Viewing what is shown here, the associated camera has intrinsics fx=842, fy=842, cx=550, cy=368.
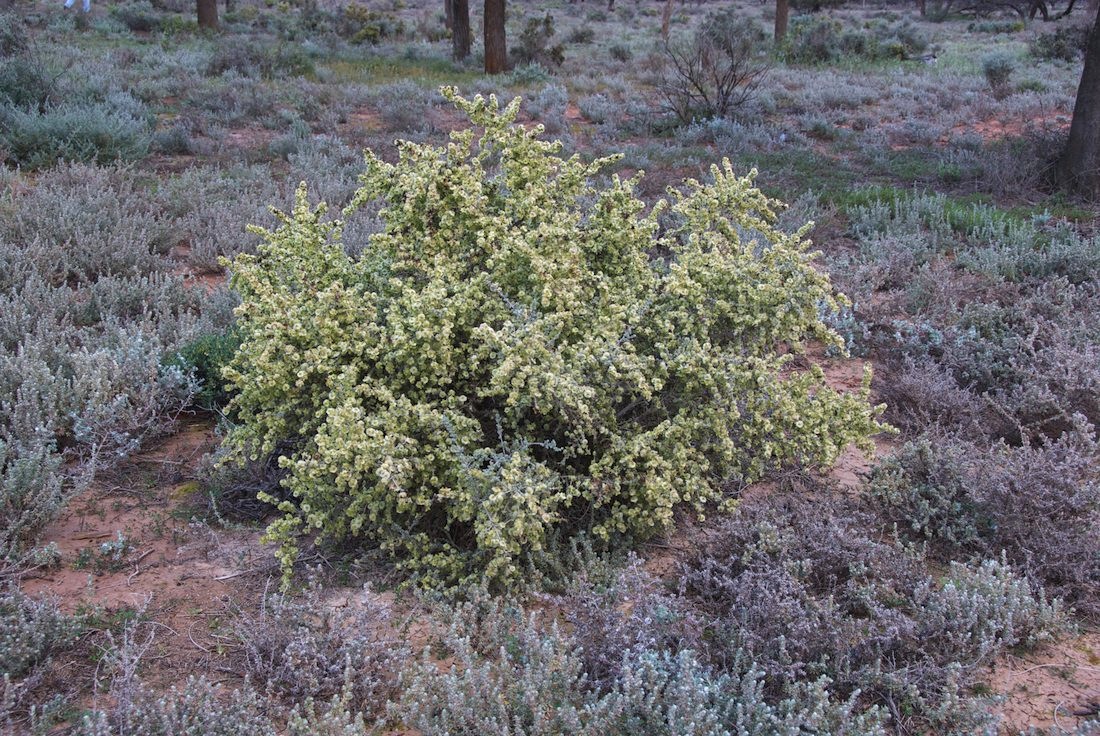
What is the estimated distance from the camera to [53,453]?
3.80 m

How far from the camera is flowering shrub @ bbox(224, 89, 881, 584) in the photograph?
2938 millimetres

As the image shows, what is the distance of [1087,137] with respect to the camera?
7.98 metres

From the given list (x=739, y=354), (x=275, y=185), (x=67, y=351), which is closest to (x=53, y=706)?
(x=67, y=351)

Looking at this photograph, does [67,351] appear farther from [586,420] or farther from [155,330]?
[586,420]


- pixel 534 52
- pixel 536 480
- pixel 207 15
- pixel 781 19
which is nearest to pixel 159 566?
pixel 536 480

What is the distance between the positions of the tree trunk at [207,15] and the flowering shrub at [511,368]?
60.4 ft

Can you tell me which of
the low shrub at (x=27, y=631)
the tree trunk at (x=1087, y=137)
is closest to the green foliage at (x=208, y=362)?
the low shrub at (x=27, y=631)

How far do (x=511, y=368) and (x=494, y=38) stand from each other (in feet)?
A: 47.0

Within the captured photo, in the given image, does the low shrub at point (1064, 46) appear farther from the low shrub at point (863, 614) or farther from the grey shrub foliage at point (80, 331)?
the low shrub at point (863, 614)

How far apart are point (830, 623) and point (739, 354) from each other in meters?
1.10

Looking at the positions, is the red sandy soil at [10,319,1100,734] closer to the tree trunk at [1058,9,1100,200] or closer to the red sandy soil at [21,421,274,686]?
the red sandy soil at [21,421,274,686]

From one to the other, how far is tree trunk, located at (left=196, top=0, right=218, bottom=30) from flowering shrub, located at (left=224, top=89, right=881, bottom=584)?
725 inches

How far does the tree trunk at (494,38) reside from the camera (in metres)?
15.5

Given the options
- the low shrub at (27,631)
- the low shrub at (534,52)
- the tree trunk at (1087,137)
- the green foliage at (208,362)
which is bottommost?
the low shrub at (27,631)
